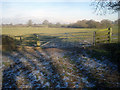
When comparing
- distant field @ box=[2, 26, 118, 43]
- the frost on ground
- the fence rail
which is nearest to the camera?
the frost on ground

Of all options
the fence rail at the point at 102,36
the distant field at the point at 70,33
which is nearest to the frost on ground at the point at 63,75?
the fence rail at the point at 102,36

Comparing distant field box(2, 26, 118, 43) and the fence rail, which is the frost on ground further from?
distant field box(2, 26, 118, 43)

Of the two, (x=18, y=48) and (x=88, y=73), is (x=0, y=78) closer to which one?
(x=88, y=73)

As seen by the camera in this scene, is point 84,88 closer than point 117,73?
Yes

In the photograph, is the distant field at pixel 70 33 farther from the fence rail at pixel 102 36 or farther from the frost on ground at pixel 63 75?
the frost on ground at pixel 63 75

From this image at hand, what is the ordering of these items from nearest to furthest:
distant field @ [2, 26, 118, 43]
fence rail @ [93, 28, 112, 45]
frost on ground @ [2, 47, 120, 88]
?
frost on ground @ [2, 47, 120, 88]
fence rail @ [93, 28, 112, 45]
distant field @ [2, 26, 118, 43]

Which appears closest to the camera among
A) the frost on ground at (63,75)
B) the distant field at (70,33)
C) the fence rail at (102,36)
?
the frost on ground at (63,75)

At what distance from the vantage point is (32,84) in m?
4.36

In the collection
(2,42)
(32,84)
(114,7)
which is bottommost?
(32,84)

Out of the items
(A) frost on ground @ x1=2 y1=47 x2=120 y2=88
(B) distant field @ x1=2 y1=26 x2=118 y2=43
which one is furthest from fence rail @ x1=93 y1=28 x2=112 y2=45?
(A) frost on ground @ x1=2 y1=47 x2=120 y2=88

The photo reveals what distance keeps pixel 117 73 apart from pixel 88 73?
117 cm

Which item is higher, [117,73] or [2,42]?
[2,42]

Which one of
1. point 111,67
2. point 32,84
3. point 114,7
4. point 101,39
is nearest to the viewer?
point 32,84

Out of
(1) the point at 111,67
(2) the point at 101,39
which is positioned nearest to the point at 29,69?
(1) the point at 111,67
